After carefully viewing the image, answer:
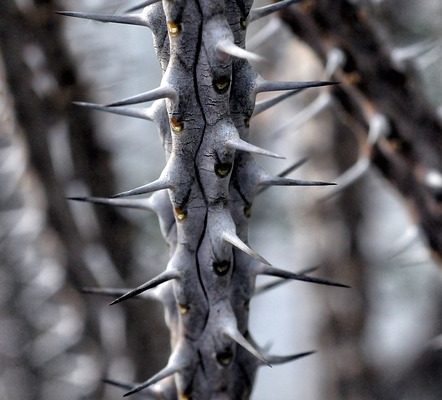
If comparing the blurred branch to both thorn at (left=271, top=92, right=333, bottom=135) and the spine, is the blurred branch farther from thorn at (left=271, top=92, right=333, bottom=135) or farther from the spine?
the spine

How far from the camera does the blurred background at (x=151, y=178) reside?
1.00 m

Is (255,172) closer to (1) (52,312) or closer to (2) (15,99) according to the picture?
(2) (15,99)

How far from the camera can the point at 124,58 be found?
1805mm

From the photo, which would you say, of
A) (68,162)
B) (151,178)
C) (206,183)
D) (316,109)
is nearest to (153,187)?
(206,183)

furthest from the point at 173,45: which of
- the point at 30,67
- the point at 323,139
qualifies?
the point at 323,139

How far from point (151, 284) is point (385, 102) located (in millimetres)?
488

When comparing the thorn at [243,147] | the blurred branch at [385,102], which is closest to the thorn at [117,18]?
the thorn at [243,147]

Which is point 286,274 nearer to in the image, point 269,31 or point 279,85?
point 279,85

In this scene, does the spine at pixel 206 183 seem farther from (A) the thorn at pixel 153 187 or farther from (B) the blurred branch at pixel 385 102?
(B) the blurred branch at pixel 385 102

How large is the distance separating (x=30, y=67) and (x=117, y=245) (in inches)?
15.1

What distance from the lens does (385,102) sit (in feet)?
3.23

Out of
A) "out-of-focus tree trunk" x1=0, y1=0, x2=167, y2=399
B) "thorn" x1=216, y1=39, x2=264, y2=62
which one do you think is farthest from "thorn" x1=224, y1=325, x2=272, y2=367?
"out-of-focus tree trunk" x1=0, y1=0, x2=167, y2=399

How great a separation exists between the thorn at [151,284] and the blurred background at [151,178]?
0.81 ft

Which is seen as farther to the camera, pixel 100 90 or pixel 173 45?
pixel 100 90
